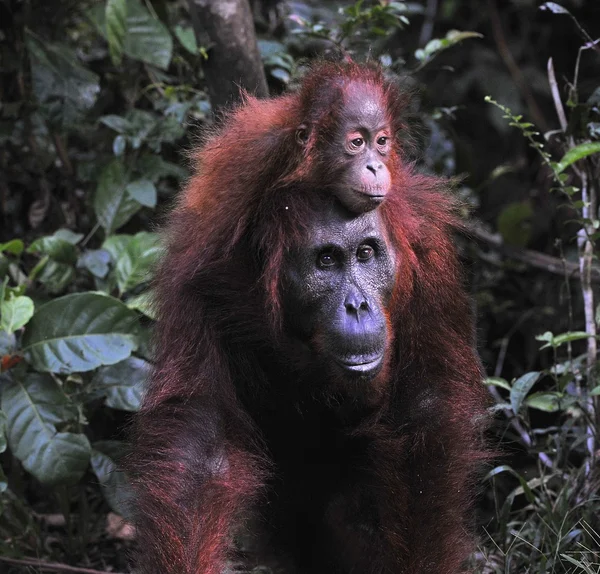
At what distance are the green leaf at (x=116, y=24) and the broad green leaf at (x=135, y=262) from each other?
94cm

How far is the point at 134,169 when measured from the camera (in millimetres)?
4246

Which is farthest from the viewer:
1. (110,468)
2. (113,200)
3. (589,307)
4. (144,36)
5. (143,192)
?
(144,36)

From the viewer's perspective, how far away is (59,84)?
14.4 feet

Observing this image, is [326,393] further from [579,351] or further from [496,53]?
[496,53]

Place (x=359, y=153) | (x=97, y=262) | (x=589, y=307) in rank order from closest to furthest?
(x=359, y=153) < (x=589, y=307) < (x=97, y=262)

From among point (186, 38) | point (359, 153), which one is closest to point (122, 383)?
point (359, 153)

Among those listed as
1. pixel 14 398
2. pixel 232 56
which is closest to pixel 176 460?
pixel 14 398

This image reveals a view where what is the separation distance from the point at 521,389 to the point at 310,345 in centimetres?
102

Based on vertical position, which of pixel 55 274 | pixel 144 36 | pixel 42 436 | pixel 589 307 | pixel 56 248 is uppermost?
pixel 144 36

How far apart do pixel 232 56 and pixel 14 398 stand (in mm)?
1550

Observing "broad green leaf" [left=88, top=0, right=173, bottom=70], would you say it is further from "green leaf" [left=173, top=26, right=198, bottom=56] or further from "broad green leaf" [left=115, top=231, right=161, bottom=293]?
"broad green leaf" [left=115, top=231, right=161, bottom=293]

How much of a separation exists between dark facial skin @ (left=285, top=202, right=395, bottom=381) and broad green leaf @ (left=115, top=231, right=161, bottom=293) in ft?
3.51

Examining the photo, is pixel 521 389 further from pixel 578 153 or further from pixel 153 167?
pixel 153 167

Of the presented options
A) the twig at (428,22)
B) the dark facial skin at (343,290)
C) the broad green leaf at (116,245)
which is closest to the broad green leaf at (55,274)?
the broad green leaf at (116,245)
